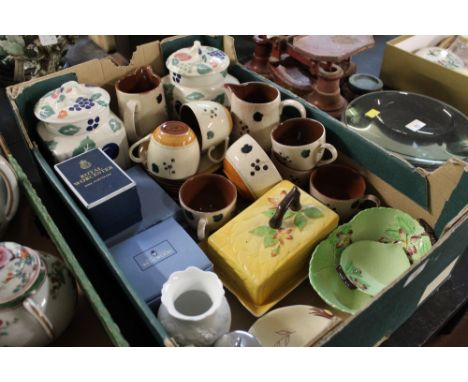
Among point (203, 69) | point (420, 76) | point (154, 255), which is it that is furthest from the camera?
point (420, 76)

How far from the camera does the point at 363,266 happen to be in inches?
31.7

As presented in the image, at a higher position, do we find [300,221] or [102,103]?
[102,103]

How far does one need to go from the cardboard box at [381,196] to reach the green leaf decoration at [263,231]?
0.12m

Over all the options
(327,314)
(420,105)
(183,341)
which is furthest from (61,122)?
(420,105)

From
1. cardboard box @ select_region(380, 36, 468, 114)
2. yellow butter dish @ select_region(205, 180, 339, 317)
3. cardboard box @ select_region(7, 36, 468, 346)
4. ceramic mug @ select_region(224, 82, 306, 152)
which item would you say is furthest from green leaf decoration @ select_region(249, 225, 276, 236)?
cardboard box @ select_region(380, 36, 468, 114)

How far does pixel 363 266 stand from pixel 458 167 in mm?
242

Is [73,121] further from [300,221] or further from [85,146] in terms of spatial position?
[300,221]

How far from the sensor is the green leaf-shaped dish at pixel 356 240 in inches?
29.5

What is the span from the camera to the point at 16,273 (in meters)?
0.60

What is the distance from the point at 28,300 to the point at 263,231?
380mm

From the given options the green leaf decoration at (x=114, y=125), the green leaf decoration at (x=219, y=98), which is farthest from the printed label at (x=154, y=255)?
the green leaf decoration at (x=219, y=98)

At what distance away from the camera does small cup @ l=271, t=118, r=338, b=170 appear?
847 millimetres

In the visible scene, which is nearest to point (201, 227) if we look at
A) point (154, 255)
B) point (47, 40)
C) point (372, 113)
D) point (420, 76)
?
point (154, 255)

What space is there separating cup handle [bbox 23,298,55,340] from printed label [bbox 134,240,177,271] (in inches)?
6.2
